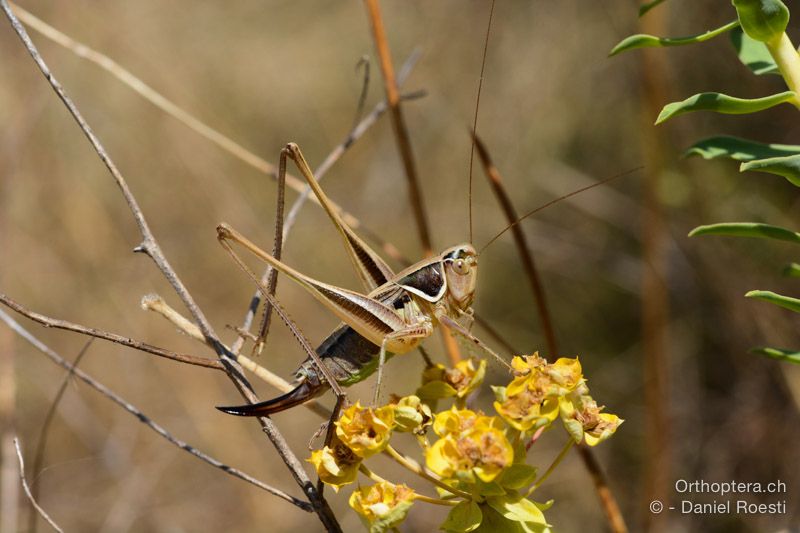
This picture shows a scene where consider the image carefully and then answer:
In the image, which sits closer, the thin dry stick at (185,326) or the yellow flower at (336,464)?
the yellow flower at (336,464)

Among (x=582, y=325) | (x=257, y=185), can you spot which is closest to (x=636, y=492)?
(x=582, y=325)

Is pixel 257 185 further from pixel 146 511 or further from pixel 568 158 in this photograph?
pixel 146 511

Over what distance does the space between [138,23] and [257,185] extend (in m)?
1.28

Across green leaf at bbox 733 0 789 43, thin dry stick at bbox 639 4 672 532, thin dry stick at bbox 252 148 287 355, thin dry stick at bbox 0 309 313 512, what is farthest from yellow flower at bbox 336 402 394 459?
thin dry stick at bbox 639 4 672 532

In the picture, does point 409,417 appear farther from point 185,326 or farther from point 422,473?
point 185,326

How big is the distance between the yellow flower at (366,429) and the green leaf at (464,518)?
5.5 inches

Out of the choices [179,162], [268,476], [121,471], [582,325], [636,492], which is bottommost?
[636,492]

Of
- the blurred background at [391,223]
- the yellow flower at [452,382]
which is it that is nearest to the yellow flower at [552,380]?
the yellow flower at [452,382]

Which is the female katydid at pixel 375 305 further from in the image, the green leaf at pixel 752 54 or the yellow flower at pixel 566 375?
the green leaf at pixel 752 54

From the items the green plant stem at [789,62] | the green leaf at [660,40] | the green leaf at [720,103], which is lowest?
the green leaf at [720,103]

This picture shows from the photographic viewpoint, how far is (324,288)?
1.51 meters

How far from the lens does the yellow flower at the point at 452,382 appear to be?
119 centimetres

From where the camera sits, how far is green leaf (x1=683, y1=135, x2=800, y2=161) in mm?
1067

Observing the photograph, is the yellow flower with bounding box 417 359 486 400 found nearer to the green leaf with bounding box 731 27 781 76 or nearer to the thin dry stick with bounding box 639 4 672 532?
the green leaf with bounding box 731 27 781 76
